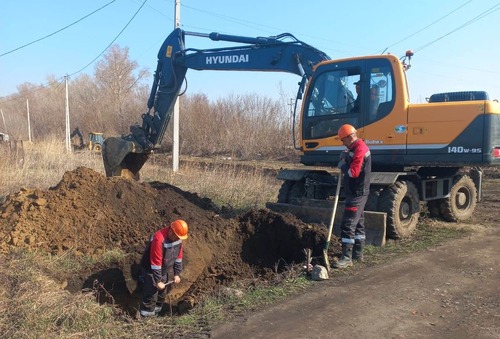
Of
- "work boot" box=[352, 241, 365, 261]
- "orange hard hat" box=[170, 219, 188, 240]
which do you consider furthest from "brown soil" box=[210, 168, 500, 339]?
"orange hard hat" box=[170, 219, 188, 240]

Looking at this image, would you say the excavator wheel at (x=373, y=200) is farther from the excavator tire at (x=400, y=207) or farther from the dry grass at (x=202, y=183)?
the dry grass at (x=202, y=183)

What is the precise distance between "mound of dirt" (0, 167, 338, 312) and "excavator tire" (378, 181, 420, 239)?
3.50 ft

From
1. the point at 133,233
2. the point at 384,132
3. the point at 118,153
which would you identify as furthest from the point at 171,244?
the point at 118,153

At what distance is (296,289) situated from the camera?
519cm

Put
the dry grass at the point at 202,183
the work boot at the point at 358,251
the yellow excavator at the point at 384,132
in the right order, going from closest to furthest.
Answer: the work boot at the point at 358,251, the yellow excavator at the point at 384,132, the dry grass at the point at 202,183

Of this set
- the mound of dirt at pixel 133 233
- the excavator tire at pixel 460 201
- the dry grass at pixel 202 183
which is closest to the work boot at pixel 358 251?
the mound of dirt at pixel 133 233

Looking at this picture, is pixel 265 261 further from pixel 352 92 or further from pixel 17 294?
pixel 17 294

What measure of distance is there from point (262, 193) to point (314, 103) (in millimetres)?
4347

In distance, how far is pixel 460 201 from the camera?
29.4 ft

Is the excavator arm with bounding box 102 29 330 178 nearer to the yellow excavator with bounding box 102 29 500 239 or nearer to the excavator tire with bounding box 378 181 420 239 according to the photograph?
the yellow excavator with bounding box 102 29 500 239

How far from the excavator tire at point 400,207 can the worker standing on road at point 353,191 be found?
1139 mm

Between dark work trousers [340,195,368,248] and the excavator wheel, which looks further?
the excavator wheel

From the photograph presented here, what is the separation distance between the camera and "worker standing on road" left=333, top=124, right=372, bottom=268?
5.96m

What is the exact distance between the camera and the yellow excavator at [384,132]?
22.9ft
